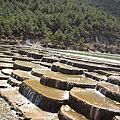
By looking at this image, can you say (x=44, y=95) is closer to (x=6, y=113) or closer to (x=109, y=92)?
(x=6, y=113)

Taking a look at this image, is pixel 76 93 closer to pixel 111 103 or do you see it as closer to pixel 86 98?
pixel 86 98

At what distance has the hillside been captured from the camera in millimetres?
88562

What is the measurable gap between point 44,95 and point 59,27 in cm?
9660

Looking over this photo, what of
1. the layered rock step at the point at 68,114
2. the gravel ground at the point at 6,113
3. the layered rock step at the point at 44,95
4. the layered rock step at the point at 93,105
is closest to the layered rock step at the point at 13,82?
the layered rock step at the point at 44,95

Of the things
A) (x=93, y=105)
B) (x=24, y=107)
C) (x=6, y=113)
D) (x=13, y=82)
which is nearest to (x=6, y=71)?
(x=13, y=82)

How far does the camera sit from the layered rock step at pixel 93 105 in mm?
15719

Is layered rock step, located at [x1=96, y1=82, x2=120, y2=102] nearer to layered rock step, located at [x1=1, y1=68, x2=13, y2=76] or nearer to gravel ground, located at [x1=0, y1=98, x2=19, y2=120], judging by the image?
gravel ground, located at [x1=0, y1=98, x2=19, y2=120]

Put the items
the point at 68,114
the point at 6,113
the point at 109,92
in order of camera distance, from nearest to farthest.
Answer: the point at 68,114 < the point at 6,113 < the point at 109,92

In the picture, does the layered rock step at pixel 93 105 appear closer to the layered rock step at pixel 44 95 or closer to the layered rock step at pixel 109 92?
the layered rock step at pixel 109 92

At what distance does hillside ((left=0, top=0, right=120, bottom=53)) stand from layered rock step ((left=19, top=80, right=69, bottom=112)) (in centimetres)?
5700

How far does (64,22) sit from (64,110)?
100053mm

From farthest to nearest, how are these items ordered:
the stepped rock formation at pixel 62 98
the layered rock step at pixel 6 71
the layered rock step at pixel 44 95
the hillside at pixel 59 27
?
the hillside at pixel 59 27, the layered rock step at pixel 6 71, the layered rock step at pixel 44 95, the stepped rock formation at pixel 62 98

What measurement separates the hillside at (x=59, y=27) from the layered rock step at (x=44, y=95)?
187ft

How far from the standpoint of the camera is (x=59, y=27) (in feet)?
375
